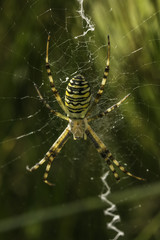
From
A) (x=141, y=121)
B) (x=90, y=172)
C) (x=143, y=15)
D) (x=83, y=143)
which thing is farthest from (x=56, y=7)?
(x=90, y=172)

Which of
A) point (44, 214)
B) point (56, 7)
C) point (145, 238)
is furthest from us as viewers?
point (44, 214)

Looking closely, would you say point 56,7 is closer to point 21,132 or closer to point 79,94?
point 79,94

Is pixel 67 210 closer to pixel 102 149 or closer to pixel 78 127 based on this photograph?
pixel 102 149

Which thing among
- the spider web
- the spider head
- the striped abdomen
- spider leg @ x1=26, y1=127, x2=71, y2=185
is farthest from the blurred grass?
the striped abdomen

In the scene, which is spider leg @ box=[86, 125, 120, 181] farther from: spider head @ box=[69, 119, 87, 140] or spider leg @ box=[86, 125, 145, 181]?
spider head @ box=[69, 119, 87, 140]

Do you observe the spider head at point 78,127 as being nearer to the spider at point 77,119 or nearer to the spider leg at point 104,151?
the spider at point 77,119
